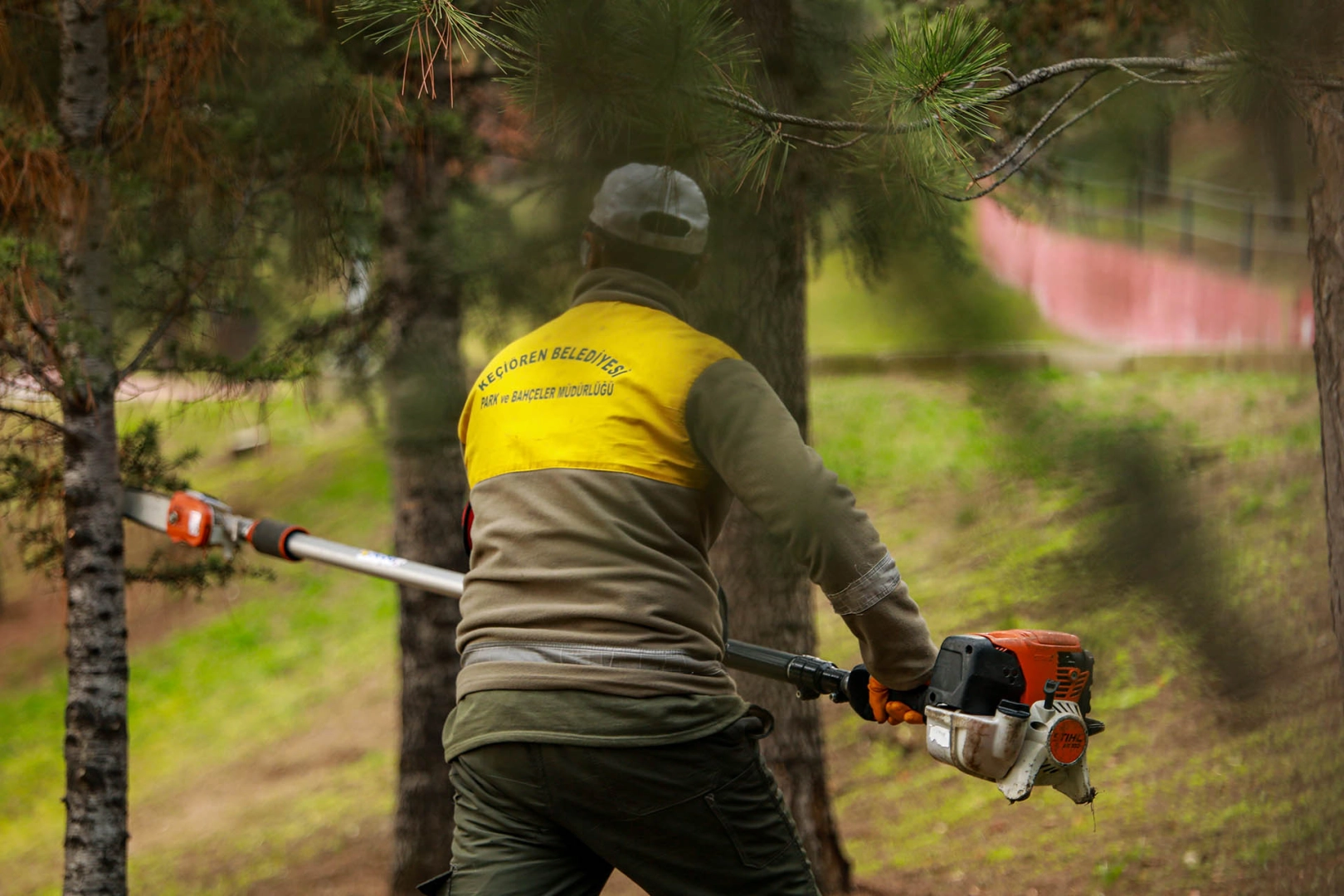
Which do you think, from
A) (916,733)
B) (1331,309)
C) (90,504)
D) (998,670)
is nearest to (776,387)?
(1331,309)

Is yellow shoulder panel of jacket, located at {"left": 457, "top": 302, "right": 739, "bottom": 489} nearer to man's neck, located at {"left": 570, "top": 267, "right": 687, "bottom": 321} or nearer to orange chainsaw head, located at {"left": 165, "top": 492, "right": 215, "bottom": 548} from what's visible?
man's neck, located at {"left": 570, "top": 267, "right": 687, "bottom": 321}

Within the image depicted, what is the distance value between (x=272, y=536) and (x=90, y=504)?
22.5 inches

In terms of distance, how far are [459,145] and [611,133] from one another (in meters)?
2.26

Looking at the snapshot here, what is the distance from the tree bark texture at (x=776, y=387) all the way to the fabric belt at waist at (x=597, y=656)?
6.56ft

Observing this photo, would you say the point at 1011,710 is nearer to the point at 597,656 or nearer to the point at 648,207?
the point at 597,656

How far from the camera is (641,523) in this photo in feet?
7.88

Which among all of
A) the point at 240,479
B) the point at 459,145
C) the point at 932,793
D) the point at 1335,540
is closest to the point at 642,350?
the point at 1335,540

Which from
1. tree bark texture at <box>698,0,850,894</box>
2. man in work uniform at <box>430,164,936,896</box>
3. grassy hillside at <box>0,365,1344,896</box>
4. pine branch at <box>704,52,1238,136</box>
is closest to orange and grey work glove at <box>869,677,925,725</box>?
man in work uniform at <box>430,164,936,896</box>

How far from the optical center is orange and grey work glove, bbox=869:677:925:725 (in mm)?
2480

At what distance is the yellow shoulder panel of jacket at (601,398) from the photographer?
7.86 ft

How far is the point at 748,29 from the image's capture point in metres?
4.06

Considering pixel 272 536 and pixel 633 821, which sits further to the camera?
pixel 272 536

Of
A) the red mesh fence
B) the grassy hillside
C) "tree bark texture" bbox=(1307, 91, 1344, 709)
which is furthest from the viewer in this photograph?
the red mesh fence

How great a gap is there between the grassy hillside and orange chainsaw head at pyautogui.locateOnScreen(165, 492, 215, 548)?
0.43 m
